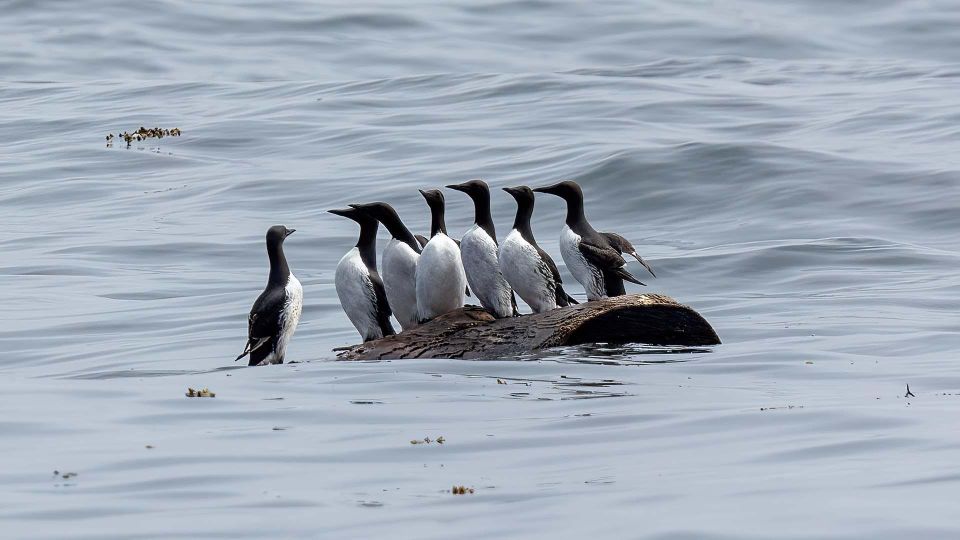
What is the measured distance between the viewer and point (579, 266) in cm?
1524

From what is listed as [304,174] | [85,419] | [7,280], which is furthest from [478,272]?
[304,174]

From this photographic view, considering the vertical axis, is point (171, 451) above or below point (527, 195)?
below

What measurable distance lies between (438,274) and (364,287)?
935 millimetres

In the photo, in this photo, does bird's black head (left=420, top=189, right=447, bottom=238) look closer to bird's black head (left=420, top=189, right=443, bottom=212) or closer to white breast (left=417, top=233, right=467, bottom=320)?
bird's black head (left=420, top=189, right=443, bottom=212)

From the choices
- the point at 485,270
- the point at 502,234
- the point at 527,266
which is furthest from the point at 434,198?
the point at 502,234

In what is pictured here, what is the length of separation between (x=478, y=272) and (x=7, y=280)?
9.44 meters

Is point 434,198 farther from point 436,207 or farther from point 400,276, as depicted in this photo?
point 400,276

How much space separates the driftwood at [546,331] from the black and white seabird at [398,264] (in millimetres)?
790

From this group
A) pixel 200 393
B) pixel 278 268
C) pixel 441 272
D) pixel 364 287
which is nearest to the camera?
pixel 200 393

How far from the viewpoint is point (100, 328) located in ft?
60.7

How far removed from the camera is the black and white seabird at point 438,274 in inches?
558

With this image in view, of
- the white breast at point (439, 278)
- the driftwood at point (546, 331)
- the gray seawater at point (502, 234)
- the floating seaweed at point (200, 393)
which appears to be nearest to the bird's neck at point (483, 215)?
the white breast at point (439, 278)

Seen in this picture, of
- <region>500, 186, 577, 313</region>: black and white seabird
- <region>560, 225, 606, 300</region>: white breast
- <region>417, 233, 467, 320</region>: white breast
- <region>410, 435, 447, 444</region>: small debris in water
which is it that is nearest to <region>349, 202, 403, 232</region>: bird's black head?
<region>417, 233, 467, 320</region>: white breast

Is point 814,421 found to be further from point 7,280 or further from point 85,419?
point 7,280
